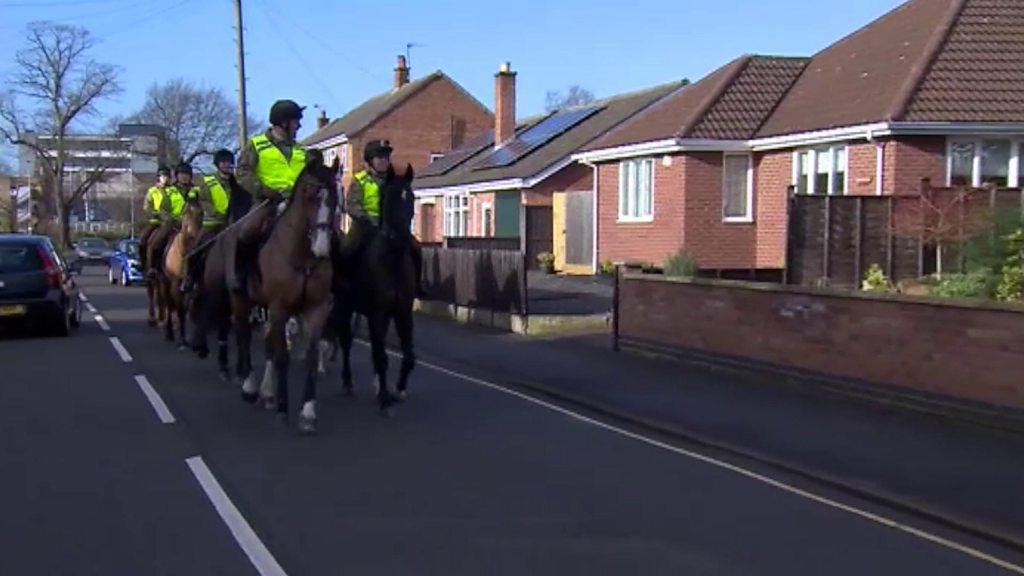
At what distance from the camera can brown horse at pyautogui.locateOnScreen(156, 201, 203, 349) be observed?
720 inches

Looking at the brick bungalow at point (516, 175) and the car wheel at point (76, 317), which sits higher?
the brick bungalow at point (516, 175)

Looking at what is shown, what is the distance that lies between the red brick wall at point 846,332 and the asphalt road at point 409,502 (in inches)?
120

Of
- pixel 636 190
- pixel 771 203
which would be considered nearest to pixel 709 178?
pixel 771 203

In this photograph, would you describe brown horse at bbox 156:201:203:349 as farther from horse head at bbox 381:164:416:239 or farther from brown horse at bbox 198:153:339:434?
brown horse at bbox 198:153:339:434

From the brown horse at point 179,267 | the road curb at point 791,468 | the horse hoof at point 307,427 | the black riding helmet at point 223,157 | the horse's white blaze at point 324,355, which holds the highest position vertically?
the black riding helmet at point 223,157

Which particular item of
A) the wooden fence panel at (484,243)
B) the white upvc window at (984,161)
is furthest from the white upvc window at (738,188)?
the white upvc window at (984,161)

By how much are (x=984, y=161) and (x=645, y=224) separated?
909cm

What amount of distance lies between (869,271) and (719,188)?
838 cm

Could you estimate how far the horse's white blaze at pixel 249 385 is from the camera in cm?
1313

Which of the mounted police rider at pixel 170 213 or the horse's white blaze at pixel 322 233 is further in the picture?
the mounted police rider at pixel 170 213

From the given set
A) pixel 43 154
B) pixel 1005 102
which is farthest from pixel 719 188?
pixel 43 154

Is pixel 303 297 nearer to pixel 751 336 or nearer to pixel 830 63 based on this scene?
pixel 751 336

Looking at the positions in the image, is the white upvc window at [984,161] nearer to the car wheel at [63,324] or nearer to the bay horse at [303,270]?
the car wheel at [63,324]

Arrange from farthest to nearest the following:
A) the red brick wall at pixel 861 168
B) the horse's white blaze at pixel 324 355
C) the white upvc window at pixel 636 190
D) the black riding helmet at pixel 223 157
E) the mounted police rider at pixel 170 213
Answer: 1. the white upvc window at pixel 636 190
2. the red brick wall at pixel 861 168
3. the mounted police rider at pixel 170 213
4. the black riding helmet at pixel 223 157
5. the horse's white blaze at pixel 324 355
